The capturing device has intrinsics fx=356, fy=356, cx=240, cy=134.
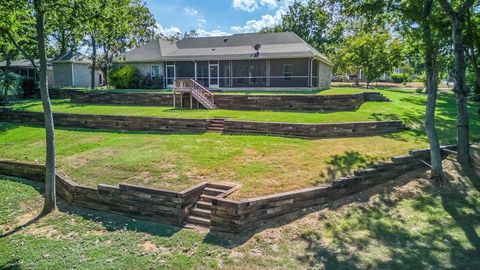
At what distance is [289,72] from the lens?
27.0m

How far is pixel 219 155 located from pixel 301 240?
4.87 m

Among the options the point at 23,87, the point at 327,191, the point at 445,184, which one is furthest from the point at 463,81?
the point at 23,87

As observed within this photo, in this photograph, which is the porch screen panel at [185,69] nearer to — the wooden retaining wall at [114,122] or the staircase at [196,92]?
the staircase at [196,92]

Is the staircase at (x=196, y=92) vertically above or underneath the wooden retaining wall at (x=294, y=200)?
above

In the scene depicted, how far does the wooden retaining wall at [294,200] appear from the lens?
283 inches

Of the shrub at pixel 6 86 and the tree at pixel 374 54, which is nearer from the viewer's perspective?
the shrub at pixel 6 86

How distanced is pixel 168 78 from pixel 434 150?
24.2 metres

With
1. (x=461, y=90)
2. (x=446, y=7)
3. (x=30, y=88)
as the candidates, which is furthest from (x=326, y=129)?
(x=30, y=88)

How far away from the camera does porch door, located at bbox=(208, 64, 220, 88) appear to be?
29.0 metres

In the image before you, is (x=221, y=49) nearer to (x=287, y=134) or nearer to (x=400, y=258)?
(x=287, y=134)

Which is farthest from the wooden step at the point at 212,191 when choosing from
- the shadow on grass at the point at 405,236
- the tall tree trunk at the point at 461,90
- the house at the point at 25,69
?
the house at the point at 25,69

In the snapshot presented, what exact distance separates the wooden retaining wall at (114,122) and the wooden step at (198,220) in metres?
7.17

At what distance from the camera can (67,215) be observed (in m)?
8.52

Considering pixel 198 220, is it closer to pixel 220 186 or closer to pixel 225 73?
pixel 220 186
